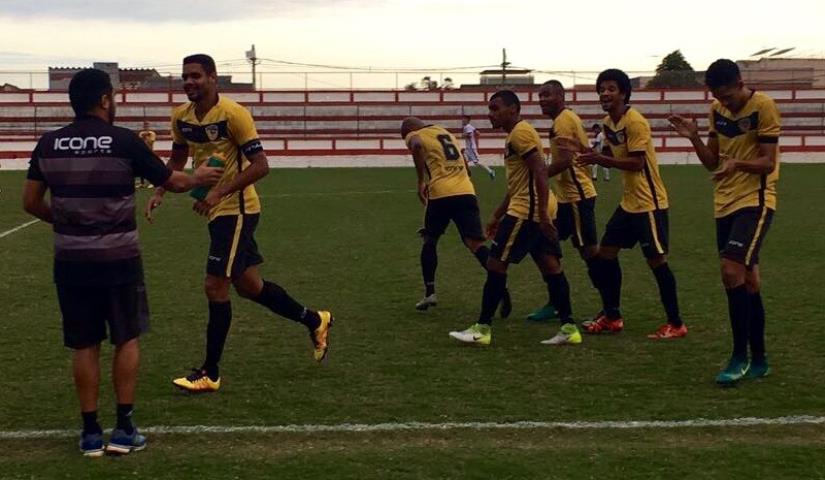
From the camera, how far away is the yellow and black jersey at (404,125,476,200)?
29.5 ft

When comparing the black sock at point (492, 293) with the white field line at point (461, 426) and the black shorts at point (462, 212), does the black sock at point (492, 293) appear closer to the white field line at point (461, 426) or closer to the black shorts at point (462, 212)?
the black shorts at point (462, 212)

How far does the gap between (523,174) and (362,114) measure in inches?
1611

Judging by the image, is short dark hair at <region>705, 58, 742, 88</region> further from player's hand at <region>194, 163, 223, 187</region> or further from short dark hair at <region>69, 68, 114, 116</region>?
short dark hair at <region>69, 68, 114, 116</region>

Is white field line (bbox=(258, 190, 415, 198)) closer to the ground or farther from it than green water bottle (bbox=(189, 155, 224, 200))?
closer to the ground

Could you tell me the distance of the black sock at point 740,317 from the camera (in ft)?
20.4

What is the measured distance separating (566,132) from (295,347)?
277 centimetres

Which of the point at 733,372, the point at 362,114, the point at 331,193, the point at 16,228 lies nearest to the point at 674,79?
the point at 362,114

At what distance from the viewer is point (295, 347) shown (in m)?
7.44

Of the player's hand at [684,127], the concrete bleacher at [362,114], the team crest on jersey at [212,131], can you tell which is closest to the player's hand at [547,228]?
the player's hand at [684,127]

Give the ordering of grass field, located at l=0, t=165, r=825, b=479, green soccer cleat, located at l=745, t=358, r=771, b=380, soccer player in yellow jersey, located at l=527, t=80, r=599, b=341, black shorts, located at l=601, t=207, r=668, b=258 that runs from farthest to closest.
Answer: soccer player in yellow jersey, located at l=527, t=80, r=599, b=341 < black shorts, located at l=601, t=207, r=668, b=258 < green soccer cleat, located at l=745, t=358, r=771, b=380 < grass field, located at l=0, t=165, r=825, b=479

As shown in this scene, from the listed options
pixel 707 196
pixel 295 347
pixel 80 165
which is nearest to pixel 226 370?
pixel 295 347

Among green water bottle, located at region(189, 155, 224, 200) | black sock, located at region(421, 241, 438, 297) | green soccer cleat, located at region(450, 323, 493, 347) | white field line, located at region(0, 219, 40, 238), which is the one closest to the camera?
green water bottle, located at region(189, 155, 224, 200)

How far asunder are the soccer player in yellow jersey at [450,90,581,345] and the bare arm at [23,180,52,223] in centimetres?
337

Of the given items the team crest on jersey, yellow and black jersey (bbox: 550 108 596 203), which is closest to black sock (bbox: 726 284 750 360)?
yellow and black jersey (bbox: 550 108 596 203)
